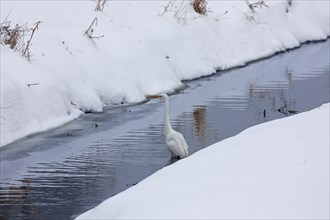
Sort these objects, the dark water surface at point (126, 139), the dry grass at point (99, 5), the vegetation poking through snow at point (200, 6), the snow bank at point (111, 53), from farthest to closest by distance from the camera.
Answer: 1. the vegetation poking through snow at point (200, 6)
2. the dry grass at point (99, 5)
3. the snow bank at point (111, 53)
4. the dark water surface at point (126, 139)

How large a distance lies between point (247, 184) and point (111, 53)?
520 inches

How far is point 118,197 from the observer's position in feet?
24.5

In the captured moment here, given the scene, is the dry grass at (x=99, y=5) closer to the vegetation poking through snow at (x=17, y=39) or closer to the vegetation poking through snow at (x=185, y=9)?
the vegetation poking through snow at (x=185, y=9)

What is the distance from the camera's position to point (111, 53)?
64.5 ft

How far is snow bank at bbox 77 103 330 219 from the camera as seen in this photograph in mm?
6152

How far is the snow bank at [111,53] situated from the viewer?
15.9 metres

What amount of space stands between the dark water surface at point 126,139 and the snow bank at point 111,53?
0.46 metres

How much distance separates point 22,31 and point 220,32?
9391 millimetres

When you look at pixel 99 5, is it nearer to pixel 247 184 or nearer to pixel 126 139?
pixel 126 139

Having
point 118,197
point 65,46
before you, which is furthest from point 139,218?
point 65,46

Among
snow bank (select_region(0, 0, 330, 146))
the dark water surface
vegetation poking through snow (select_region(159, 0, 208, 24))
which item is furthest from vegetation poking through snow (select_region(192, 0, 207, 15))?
the dark water surface

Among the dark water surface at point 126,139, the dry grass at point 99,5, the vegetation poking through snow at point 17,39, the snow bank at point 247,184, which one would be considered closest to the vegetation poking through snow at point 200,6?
the dark water surface at point 126,139

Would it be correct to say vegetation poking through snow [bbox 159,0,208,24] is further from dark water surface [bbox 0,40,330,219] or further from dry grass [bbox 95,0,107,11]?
dry grass [bbox 95,0,107,11]

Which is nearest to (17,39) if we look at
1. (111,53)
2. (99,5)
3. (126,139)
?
(111,53)
